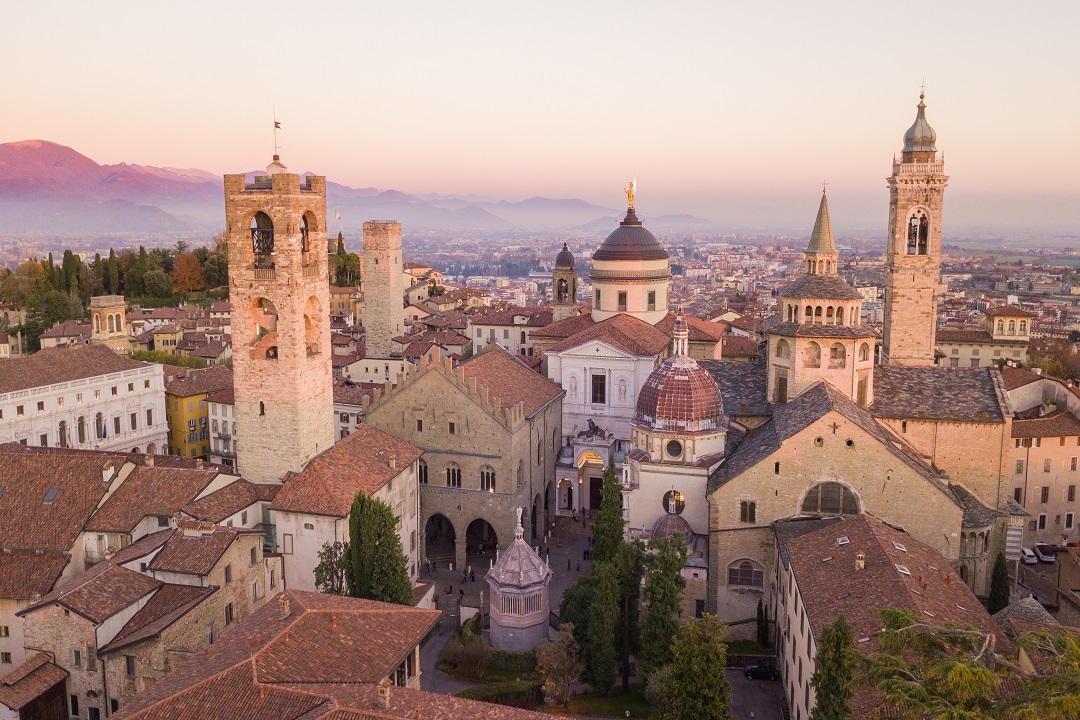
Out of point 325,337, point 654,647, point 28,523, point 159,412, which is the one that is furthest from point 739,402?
point 159,412

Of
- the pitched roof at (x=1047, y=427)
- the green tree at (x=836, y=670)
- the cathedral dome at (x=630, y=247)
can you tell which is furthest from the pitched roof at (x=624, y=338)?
the green tree at (x=836, y=670)

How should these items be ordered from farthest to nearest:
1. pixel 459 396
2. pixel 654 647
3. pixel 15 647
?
pixel 459 396 < pixel 15 647 < pixel 654 647

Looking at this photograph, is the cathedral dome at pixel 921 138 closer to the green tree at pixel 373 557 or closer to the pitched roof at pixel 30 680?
the green tree at pixel 373 557

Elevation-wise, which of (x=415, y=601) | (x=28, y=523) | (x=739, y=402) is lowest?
(x=415, y=601)

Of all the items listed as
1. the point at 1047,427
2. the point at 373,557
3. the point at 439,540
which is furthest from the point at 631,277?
the point at 373,557

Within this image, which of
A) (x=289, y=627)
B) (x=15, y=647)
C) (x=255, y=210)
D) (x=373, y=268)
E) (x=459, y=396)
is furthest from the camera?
(x=373, y=268)

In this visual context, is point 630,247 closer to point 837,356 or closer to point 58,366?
point 837,356

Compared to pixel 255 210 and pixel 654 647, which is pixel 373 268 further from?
pixel 654 647

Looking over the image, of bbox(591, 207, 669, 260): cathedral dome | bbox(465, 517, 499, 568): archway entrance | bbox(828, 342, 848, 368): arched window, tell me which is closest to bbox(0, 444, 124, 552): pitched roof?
bbox(465, 517, 499, 568): archway entrance
